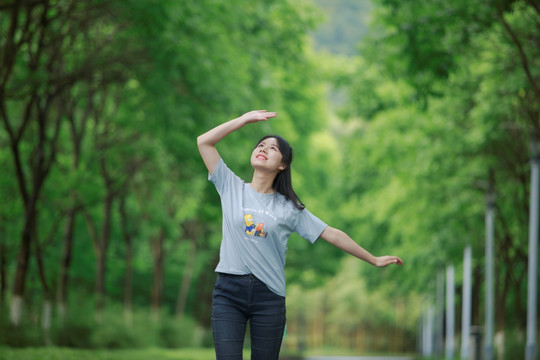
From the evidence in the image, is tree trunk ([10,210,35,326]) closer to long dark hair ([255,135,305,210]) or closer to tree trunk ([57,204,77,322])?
tree trunk ([57,204,77,322])

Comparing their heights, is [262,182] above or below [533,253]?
below

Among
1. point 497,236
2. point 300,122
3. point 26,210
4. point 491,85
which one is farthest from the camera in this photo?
point 300,122

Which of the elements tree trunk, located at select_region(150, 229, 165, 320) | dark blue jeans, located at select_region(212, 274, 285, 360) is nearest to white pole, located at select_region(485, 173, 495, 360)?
tree trunk, located at select_region(150, 229, 165, 320)

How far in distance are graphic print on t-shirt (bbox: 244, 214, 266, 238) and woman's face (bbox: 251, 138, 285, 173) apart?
1.05 feet

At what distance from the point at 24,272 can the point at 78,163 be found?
4.45 meters

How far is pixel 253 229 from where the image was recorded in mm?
5383

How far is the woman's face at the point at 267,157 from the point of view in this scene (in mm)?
5508

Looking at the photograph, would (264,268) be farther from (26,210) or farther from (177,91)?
(26,210)

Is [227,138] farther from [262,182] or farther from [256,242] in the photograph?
[256,242]

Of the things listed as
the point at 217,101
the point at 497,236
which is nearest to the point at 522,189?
the point at 497,236

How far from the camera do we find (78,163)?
2381 centimetres

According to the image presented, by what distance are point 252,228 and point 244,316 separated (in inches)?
20.1

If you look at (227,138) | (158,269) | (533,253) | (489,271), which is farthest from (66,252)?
(533,253)

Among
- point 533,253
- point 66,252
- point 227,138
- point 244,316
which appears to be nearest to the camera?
point 244,316
